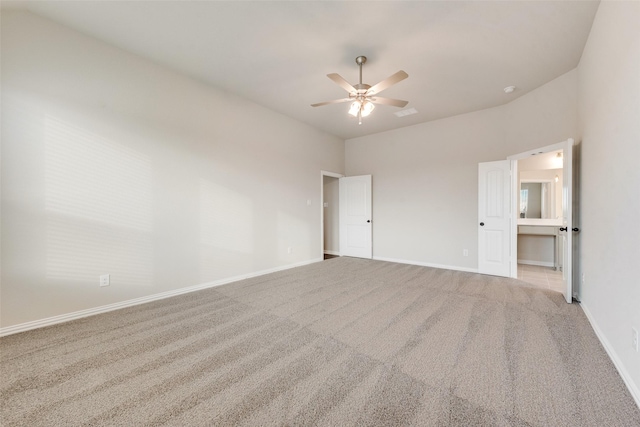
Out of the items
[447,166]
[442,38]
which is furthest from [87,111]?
[447,166]

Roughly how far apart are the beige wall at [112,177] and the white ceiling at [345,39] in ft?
1.19

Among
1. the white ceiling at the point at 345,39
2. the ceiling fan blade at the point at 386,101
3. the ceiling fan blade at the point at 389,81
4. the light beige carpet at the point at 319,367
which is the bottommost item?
the light beige carpet at the point at 319,367

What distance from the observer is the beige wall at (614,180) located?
5.27 feet

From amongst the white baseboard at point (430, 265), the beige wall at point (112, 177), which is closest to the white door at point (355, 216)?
the white baseboard at point (430, 265)

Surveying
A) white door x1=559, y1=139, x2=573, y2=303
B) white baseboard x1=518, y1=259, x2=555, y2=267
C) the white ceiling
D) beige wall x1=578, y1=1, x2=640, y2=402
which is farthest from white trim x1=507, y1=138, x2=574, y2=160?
white baseboard x1=518, y1=259, x2=555, y2=267

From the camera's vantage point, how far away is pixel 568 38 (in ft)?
8.71

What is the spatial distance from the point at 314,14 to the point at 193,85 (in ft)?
7.06

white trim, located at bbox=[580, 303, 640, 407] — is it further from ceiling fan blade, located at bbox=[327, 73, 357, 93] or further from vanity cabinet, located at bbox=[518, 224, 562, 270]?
ceiling fan blade, located at bbox=[327, 73, 357, 93]

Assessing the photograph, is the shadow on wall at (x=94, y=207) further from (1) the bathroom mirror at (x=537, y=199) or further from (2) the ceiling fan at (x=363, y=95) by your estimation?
(1) the bathroom mirror at (x=537, y=199)

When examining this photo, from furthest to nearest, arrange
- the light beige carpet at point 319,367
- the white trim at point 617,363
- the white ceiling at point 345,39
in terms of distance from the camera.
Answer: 1. the white ceiling at point 345,39
2. the white trim at point 617,363
3. the light beige carpet at point 319,367

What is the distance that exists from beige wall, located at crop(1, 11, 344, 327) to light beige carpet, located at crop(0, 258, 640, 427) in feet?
1.62

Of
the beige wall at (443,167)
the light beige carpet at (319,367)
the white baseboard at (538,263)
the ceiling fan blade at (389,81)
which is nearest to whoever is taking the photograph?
the light beige carpet at (319,367)

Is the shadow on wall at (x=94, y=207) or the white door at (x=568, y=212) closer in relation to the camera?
the shadow on wall at (x=94, y=207)

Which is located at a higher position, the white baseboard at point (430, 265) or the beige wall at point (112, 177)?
the beige wall at point (112, 177)
